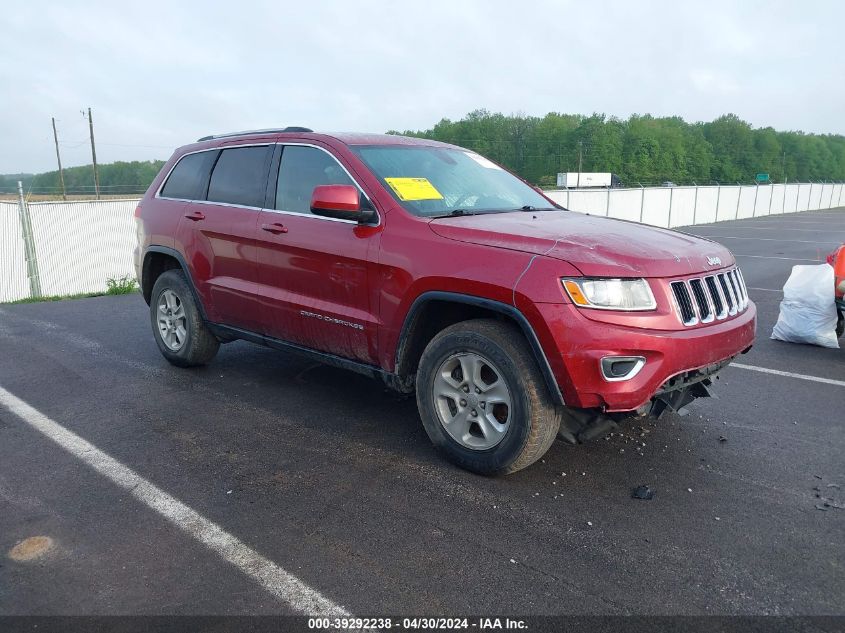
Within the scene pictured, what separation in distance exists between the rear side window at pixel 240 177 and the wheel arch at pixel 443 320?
166 cm

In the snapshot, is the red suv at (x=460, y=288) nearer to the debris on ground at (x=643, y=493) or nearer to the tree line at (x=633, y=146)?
the debris on ground at (x=643, y=493)

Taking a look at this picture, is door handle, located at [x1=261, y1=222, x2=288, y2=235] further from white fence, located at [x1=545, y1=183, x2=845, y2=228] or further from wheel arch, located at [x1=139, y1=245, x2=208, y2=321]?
white fence, located at [x1=545, y1=183, x2=845, y2=228]

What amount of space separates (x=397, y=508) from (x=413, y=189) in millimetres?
1943

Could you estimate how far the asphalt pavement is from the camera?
2762 millimetres

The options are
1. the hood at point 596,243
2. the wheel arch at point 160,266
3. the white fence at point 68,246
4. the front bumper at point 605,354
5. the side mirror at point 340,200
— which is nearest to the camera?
the front bumper at point 605,354

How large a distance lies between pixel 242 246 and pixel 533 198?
7.02 ft

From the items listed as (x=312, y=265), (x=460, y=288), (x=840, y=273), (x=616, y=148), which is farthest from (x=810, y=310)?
(x=616, y=148)

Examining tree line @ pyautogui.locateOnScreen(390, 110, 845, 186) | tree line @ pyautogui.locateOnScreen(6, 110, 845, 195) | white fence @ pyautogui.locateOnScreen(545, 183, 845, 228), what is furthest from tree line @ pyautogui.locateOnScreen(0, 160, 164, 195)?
white fence @ pyautogui.locateOnScreen(545, 183, 845, 228)

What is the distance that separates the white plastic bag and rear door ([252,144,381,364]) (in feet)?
16.2

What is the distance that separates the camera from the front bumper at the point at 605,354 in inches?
129

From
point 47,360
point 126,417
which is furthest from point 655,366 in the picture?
point 47,360

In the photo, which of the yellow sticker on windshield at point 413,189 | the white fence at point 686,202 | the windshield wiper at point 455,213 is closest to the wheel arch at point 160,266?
the yellow sticker on windshield at point 413,189

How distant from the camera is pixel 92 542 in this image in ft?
10.3

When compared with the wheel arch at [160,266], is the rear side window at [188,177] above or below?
above
